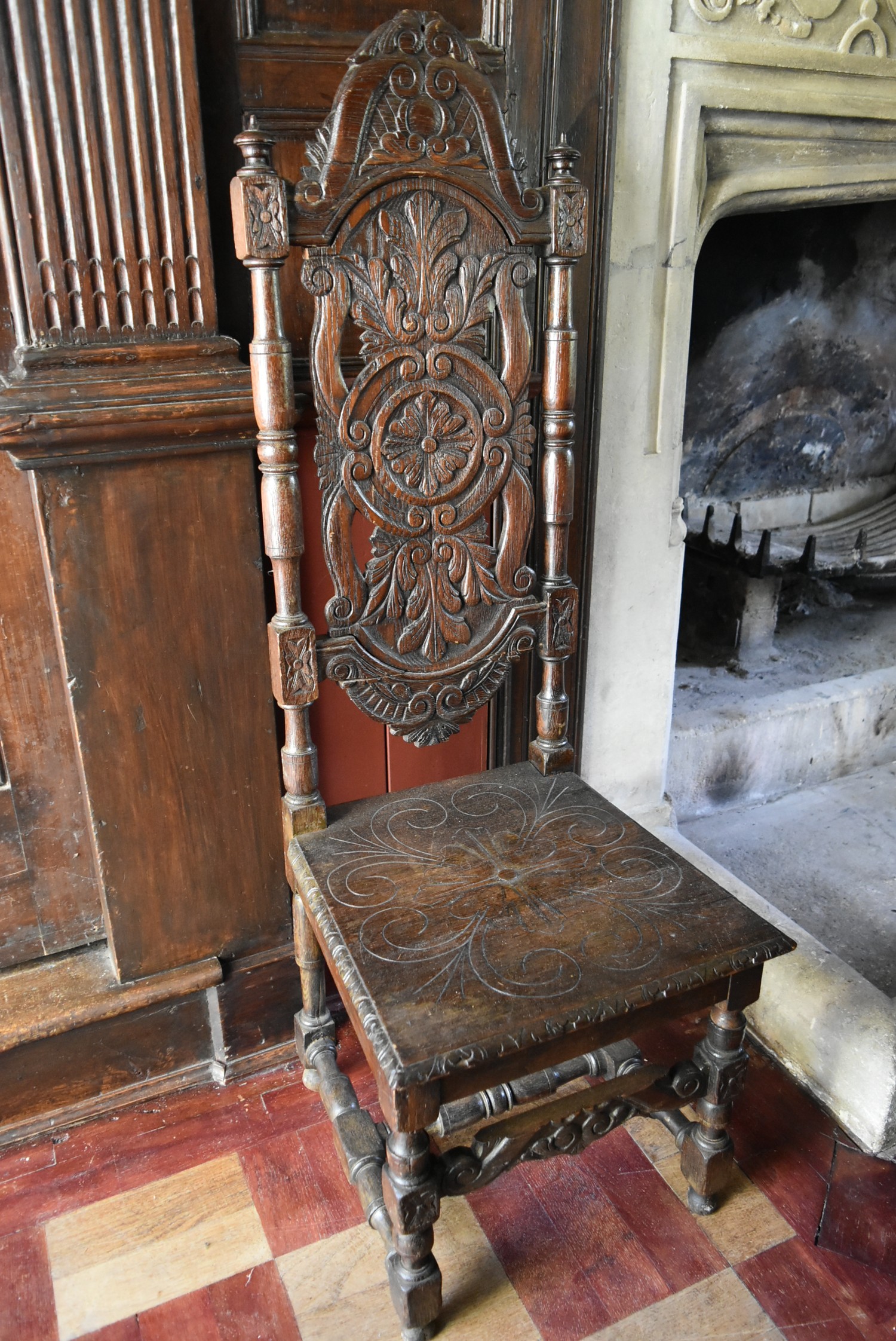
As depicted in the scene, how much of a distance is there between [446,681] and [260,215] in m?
0.77

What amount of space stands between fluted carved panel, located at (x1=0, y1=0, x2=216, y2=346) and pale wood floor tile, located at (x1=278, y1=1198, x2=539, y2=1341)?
1.46 metres

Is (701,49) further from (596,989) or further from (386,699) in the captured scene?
(596,989)

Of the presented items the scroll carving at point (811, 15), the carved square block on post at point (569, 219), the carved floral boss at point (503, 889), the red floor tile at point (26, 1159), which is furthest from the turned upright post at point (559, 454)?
the red floor tile at point (26, 1159)

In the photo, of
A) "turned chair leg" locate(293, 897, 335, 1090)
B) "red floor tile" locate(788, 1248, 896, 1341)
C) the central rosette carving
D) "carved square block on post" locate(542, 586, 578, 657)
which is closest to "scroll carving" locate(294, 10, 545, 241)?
the central rosette carving

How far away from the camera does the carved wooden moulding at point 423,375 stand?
52.9 inches

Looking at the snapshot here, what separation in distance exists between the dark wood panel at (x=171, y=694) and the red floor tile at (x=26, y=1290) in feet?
1.41

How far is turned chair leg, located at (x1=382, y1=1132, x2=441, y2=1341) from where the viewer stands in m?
1.24

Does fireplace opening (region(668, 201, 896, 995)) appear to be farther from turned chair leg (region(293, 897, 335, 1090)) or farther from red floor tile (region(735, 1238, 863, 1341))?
turned chair leg (region(293, 897, 335, 1090))

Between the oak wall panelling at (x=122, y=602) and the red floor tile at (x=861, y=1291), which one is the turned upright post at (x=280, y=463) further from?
the red floor tile at (x=861, y=1291)

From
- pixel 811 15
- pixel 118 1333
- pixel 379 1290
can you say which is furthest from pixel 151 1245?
pixel 811 15

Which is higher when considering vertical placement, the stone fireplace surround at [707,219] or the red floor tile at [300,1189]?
the stone fireplace surround at [707,219]

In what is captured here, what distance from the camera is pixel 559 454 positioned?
1.60m

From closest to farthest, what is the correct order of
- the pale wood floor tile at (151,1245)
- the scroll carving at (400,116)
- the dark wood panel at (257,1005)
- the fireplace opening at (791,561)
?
1. the scroll carving at (400,116)
2. the pale wood floor tile at (151,1245)
3. the dark wood panel at (257,1005)
4. the fireplace opening at (791,561)

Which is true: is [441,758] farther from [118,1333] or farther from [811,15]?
[811,15]
